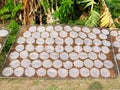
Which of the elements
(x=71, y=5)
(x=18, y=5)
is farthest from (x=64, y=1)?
(x=18, y=5)

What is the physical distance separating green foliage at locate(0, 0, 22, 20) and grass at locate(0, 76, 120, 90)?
1893mm

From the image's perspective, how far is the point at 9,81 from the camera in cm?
452

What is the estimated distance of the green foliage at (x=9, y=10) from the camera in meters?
5.97

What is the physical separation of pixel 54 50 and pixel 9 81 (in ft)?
2.80

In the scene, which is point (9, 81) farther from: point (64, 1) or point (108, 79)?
point (64, 1)

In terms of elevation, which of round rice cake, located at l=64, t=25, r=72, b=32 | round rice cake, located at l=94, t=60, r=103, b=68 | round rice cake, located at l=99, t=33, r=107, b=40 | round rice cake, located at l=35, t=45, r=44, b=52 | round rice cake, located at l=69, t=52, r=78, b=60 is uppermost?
round rice cake, located at l=64, t=25, r=72, b=32

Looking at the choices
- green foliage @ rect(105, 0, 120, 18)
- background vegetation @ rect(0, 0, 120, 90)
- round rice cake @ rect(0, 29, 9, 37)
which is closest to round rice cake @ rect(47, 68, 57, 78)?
round rice cake @ rect(0, 29, 9, 37)

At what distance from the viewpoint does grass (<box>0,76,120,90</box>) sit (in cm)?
437

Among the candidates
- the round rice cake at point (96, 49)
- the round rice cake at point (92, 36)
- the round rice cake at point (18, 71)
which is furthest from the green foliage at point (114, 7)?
the round rice cake at point (18, 71)

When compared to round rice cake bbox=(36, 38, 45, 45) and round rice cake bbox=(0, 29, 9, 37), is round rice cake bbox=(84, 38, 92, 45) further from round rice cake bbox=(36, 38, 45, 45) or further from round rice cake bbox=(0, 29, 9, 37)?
round rice cake bbox=(0, 29, 9, 37)

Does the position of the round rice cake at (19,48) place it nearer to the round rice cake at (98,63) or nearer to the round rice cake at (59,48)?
the round rice cake at (59,48)

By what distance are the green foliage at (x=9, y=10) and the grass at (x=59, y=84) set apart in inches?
74.5

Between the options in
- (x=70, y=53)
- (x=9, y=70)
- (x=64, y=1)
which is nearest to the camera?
(x=9, y=70)

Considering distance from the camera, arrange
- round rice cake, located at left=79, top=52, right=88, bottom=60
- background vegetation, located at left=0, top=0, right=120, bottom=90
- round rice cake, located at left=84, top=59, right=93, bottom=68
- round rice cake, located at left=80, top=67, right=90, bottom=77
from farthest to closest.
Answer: background vegetation, located at left=0, top=0, right=120, bottom=90, round rice cake, located at left=79, top=52, right=88, bottom=60, round rice cake, located at left=84, top=59, right=93, bottom=68, round rice cake, located at left=80, top=67, right=90, bottom=77
